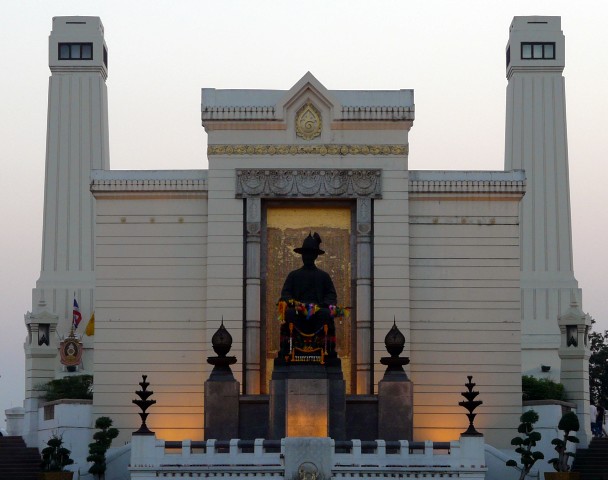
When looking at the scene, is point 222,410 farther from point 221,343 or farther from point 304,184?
point 304,184

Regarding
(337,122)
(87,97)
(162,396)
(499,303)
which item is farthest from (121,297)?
(87,97)

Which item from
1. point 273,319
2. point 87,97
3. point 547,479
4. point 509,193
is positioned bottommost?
point 547,479

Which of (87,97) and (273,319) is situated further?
(87,97)

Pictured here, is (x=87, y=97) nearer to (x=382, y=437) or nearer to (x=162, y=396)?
(x=162, y=396)

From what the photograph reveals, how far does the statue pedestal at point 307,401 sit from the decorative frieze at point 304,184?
8.52 metres

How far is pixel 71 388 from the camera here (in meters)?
61.6

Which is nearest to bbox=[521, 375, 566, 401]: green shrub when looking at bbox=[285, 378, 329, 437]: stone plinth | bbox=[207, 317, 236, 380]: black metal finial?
bbox=[207, 317, 236, 380]: black metal finial

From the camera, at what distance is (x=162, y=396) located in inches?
1986

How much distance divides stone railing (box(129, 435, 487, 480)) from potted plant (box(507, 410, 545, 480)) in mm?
5351

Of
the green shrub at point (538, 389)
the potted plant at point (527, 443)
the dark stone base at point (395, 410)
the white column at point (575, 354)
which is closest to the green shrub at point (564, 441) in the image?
the potted plant at point (527, 443)

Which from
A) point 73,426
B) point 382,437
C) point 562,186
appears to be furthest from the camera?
point 562,186

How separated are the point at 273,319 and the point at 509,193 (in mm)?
8458

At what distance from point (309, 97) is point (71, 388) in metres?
16.7

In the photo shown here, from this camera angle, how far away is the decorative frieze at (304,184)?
51.2 metres
